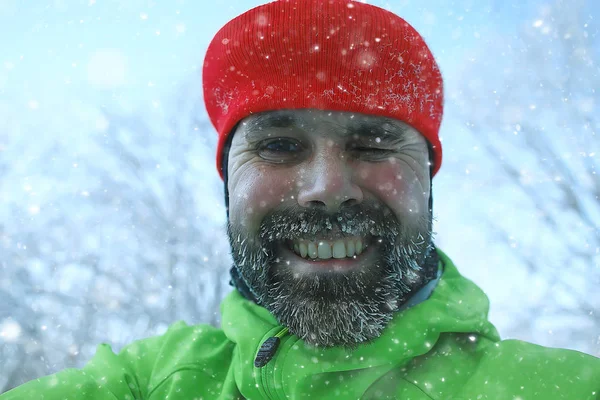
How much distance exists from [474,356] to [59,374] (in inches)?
68.4

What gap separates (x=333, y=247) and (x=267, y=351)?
0.49 meters

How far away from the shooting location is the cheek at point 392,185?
1791mm

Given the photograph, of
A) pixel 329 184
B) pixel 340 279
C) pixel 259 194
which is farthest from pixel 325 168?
pixel 340 279

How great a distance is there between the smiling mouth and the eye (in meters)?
0.36

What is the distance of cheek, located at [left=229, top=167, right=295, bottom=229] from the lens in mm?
1818

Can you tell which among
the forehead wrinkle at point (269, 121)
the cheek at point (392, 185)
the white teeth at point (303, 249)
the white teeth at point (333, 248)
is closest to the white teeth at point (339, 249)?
the white teeth at point (333, 248)

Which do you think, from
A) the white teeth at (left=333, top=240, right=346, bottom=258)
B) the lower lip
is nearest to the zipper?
the lower lip

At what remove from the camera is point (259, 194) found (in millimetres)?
1854

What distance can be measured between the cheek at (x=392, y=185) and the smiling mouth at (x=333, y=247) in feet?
0.61

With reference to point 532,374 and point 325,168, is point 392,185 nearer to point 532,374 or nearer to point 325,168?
point 325,168

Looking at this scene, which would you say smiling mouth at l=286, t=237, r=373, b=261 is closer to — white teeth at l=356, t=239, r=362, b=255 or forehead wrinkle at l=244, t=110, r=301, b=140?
white teeth at l=356, t=239, r=362, b=255

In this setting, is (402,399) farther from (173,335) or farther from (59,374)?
(59,374)

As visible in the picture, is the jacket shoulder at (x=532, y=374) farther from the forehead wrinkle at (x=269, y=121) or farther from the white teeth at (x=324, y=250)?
the forehead wrinkle at (x=269, y=121)

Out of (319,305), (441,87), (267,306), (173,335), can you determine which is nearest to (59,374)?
(173,335)
